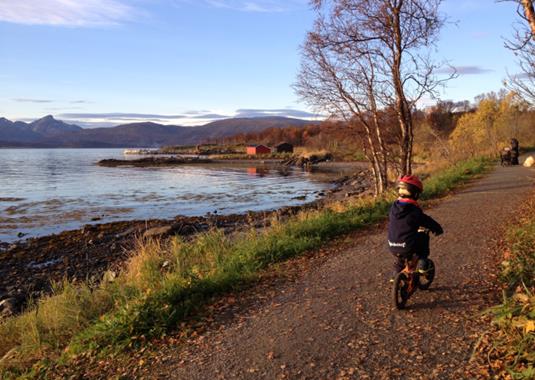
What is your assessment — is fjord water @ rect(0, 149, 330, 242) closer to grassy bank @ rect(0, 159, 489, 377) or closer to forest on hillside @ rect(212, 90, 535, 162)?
forest on hillside @ rect(212, 90, 535, 162)

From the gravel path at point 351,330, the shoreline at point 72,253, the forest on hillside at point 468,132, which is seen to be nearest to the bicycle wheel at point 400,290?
the gravel path at point 351,330

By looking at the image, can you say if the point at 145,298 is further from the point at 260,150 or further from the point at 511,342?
the point at 260,150

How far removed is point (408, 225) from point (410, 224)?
1.1 inches

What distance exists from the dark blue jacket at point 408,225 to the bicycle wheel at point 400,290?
33 cm

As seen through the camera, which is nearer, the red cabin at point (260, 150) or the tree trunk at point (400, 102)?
the tree trunk at point (400, 102)

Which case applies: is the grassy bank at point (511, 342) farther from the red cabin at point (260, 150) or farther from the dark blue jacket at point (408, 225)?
the red cabin at point (260, 150)

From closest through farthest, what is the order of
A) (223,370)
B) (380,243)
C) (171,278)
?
(223,370) < (171,278) < (380,243)

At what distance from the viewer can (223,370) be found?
4387 mm

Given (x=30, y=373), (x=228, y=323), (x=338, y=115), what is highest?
(x=338, y=115)

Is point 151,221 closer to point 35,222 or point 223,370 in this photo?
point 35,222

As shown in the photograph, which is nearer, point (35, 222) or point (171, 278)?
point (171, 278)

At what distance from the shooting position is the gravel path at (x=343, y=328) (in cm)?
423

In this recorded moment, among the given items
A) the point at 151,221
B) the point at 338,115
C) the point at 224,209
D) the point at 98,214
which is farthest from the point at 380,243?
the point at 98,214

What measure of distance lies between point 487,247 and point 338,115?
10.6 m
